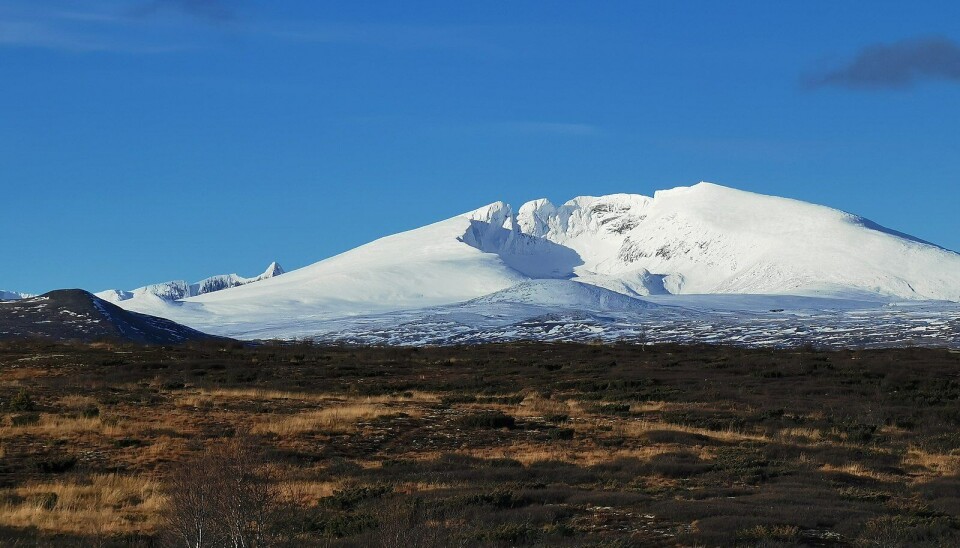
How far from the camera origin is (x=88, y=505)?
747 inches

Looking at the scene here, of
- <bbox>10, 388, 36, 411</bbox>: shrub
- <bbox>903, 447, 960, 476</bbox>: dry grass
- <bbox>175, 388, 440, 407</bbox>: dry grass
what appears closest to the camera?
<bbox>903, 447, 960, 476</bbox>: dry grass

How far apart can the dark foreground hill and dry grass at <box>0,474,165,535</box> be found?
177ft

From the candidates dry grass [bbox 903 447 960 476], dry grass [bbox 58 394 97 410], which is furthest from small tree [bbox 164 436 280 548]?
dry grass [bbox 58 394 97 410]

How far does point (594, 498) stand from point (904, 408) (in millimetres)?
22801

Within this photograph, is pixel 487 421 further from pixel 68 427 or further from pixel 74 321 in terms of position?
pixel 74 321

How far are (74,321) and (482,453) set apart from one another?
59.4m

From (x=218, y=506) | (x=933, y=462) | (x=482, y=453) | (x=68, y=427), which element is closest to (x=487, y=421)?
(x=482, y=453)

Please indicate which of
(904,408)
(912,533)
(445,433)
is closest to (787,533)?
(912,533)

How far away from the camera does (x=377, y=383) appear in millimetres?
45781

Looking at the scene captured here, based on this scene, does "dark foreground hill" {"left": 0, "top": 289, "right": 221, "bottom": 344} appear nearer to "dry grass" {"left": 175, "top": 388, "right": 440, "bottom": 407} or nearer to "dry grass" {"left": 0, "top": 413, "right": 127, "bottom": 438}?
"dry grass" {"left": 175, "top": 388, "right": 440, "bottom": 407}

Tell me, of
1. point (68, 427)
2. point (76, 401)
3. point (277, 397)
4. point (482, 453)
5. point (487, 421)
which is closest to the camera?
point (482, 453)

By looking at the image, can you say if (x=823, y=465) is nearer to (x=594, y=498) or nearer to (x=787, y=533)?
(x=594, y=498)

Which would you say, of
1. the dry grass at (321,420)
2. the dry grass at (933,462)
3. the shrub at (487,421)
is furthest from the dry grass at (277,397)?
the dry grass at (933,462)

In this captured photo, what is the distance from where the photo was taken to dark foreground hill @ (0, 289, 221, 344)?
7538 centimetres
